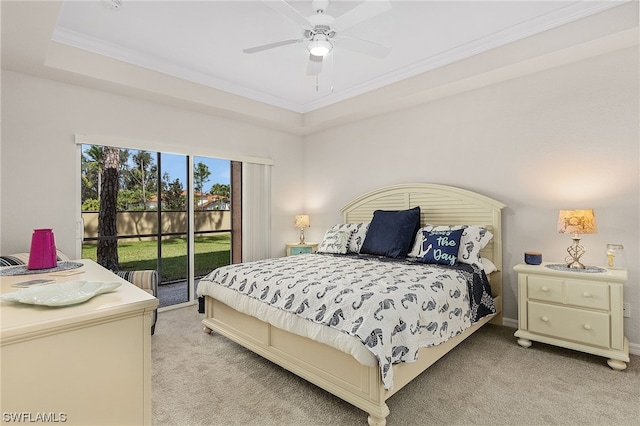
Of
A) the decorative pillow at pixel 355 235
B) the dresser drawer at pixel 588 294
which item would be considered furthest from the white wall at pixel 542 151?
the decorative pillow at pixel 355 235

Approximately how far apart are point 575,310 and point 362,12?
2.76m

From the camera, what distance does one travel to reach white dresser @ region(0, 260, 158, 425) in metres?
0.86

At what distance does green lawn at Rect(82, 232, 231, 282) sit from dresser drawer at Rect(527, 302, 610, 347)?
380 centimetres

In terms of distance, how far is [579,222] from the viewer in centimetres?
257

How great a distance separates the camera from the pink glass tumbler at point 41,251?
1.74m

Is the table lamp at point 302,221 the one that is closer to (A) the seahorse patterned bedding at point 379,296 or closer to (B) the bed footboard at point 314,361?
(A) the seahorse patterned bedding at point 379,296

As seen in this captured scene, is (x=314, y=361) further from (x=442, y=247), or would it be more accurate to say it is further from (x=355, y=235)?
(x=355, y=235)

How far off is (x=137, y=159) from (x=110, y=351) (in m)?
3.40

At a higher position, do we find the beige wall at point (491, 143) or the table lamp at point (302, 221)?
the beige wall at point (491, 143)

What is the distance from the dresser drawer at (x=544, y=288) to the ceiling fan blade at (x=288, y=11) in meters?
2.74

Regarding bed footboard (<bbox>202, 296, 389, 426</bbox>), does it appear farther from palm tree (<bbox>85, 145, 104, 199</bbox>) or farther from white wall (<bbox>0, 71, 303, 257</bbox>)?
palm tree (<bbox>85, 145, 104, 199</bbox>)

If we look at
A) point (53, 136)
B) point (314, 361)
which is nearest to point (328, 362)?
point (314, 361)

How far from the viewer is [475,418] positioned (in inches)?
71.2

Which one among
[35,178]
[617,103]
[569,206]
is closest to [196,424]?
[35,178]
